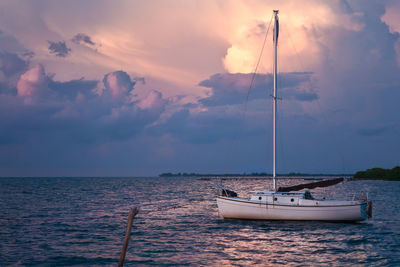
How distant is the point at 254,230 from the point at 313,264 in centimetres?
1049

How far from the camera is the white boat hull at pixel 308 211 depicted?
105ft

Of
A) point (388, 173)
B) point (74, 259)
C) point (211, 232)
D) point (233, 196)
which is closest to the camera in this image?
point (74, 259)

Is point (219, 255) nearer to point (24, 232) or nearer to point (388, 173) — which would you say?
point (24, 232)

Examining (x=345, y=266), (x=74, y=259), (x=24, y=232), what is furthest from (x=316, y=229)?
(x=24, y=232)

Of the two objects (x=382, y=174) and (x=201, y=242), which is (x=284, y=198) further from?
(x=382, y=174)

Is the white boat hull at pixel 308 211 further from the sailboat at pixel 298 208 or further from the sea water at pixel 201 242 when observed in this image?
the sea water at pixel 201 242

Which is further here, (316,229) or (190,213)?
(190,213)

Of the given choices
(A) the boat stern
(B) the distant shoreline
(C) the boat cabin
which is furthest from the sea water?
(B) the distant shoreline

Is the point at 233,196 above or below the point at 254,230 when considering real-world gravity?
above

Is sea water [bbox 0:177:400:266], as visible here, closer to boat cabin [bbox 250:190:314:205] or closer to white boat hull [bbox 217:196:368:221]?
white boat hull [bbox 217:196:368:221]

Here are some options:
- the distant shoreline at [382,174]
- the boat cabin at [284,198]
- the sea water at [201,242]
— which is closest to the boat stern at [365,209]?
the sea water at [201,242]

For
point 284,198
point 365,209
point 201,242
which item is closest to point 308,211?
point 284,198

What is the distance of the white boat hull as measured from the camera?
1262 inches

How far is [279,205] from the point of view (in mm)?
32344
